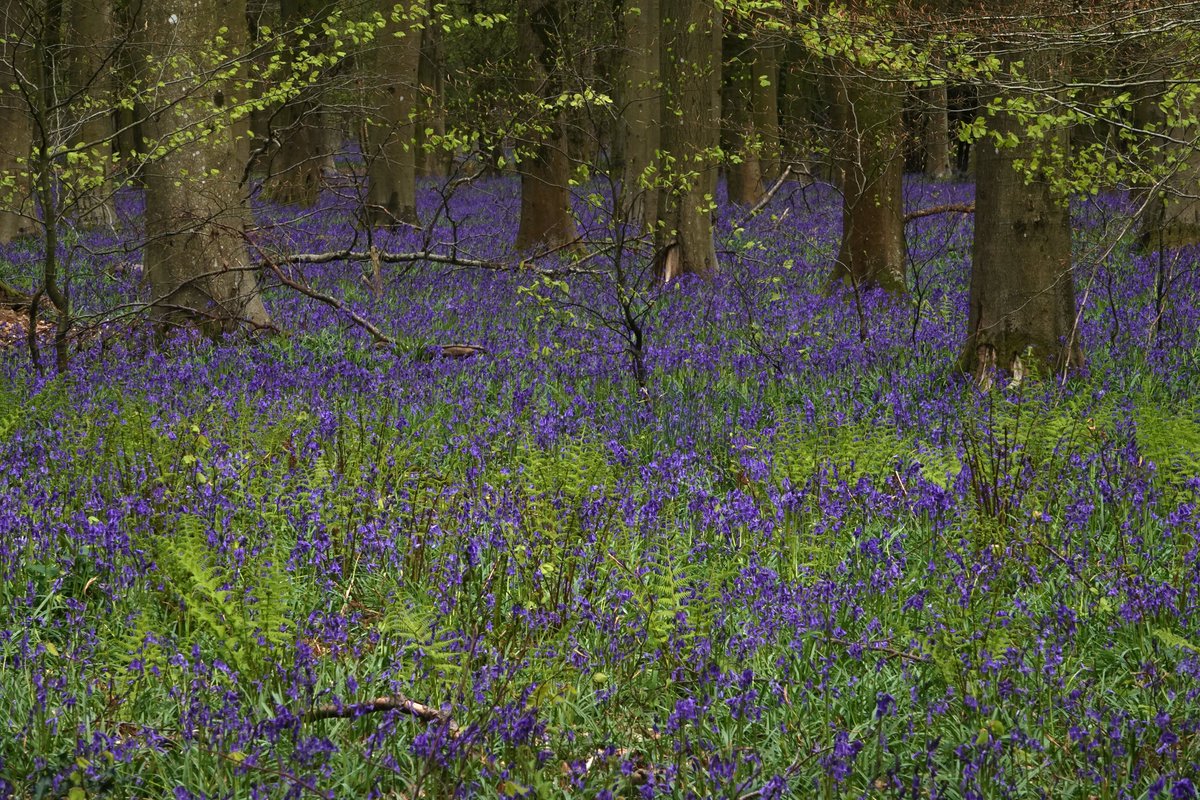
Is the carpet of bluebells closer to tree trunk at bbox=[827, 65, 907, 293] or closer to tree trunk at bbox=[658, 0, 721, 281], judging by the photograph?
tree trunk at bbox=[827, 65, 907, 293]

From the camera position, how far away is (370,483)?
4.95 metres

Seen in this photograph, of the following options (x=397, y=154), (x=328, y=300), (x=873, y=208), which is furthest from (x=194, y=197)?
(x=397, y=154)

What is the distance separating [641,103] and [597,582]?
1103cm

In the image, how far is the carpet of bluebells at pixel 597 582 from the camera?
290 centimetres

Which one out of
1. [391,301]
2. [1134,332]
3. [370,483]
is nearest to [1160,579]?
[370,483]

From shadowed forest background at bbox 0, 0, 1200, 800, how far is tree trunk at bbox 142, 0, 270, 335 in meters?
0.03

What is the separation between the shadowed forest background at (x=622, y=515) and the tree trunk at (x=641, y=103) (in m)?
3.07

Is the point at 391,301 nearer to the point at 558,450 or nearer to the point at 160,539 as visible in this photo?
the point at 558,450

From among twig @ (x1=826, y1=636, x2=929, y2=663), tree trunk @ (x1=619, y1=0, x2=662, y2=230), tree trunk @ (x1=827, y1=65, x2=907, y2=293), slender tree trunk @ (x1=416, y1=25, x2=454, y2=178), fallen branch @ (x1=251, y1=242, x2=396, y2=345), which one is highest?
slender tree trunk @ (x1=416, y1=25, x2=454, y2=178)

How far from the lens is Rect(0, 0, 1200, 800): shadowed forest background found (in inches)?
117

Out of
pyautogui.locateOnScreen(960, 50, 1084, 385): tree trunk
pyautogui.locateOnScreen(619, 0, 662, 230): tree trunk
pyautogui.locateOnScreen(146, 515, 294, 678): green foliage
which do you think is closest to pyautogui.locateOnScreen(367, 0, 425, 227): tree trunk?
pyautogui.locateOnScreen(619, 0, 662, 230): tree trunk

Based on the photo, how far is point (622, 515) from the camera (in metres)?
4.80

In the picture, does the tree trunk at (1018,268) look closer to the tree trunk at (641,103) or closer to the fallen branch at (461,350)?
the fallen branch at (461,350)

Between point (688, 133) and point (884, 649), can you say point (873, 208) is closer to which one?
point (688, 133)
